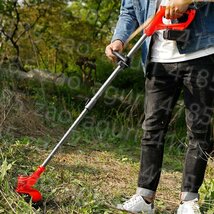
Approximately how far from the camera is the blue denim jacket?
2482 mm

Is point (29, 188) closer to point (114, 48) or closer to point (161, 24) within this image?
point (114, 48)

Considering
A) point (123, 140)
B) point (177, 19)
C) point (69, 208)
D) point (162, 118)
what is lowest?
point (123, 140)

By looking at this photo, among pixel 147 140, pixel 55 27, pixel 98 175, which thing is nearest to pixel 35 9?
pixel 55 27

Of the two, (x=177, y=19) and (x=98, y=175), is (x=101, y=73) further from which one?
(x=177, y=19)

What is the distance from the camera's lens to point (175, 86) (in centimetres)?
266

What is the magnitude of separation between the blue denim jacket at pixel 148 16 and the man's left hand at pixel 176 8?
0.25 ft

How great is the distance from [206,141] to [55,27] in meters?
6.10

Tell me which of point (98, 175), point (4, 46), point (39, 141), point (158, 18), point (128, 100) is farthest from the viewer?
point (4, 46)

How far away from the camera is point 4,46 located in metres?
7.73

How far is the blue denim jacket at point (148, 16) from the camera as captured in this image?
2482 millimetres

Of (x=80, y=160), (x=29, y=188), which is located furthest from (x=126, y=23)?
(x=80, y=160)

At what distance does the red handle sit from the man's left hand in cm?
6

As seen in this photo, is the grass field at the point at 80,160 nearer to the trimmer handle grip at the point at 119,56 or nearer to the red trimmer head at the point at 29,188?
the red trimmer head at the point at 29,188

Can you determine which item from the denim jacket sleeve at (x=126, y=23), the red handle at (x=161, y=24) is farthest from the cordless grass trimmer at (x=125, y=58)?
the denim jacket sleeve at (x=126, y=23)
